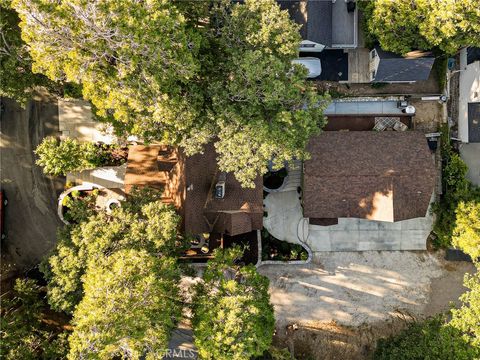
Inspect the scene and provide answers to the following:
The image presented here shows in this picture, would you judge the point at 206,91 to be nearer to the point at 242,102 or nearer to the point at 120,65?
the point at 242,102

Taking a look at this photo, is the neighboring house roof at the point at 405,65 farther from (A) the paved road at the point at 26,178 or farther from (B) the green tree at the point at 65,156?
(A) the paved road at the point at 26,178

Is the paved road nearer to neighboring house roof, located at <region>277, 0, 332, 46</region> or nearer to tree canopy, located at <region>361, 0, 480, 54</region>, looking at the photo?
neighboring house roof, located at <region>277, 0, 332, 46</region>

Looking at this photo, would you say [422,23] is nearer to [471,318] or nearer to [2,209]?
[471,318]

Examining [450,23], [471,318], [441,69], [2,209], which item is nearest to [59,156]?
[2,209]

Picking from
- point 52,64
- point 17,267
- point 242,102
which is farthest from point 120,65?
point 17,267

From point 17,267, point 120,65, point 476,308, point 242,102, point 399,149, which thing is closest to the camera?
point 120,65

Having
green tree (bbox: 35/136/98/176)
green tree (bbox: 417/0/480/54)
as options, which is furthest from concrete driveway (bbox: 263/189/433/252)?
green tree (bbox: 35/136/98/176)
